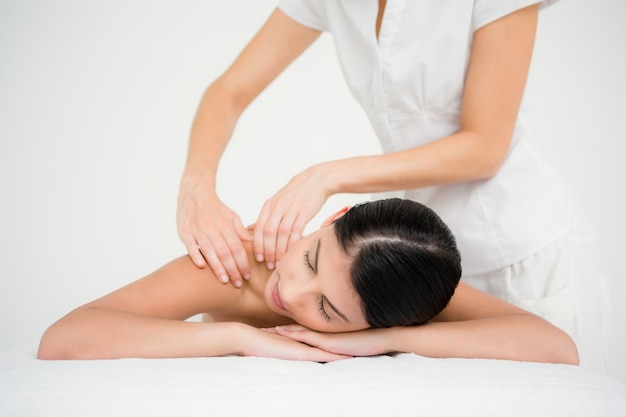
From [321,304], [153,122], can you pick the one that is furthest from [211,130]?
[153,122]

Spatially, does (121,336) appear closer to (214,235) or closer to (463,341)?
(214,235)

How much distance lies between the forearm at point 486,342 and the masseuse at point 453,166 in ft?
0.87

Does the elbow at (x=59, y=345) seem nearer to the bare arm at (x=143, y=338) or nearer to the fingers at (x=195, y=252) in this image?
the bare arm at (x=143, y=338)

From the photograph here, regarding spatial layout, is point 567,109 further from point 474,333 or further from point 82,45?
point 82,45

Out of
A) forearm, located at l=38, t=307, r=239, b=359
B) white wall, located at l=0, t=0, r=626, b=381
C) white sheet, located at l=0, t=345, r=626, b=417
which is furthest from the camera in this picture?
white wall, located at l=0, t=0, r=626, b=381

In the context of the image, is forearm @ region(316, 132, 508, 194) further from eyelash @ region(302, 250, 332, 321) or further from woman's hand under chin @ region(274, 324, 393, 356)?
woman's hand under chin @ region(274, 324, 393, 356)

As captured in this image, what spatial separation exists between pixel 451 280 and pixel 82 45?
2.34 m

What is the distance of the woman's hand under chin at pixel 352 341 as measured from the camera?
4.19 ft

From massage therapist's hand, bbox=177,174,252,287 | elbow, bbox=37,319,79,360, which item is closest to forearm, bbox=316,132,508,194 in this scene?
massage therapist's hand, bbox=177,174,252,287

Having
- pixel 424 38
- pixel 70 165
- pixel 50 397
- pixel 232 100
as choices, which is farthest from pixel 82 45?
pixel 50 397

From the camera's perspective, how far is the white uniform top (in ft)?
5.06

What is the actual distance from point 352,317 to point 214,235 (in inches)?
14.6

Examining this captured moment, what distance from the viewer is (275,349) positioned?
125 centimetres

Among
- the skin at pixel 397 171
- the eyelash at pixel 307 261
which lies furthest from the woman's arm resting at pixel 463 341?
the skin at pixel 397 171
